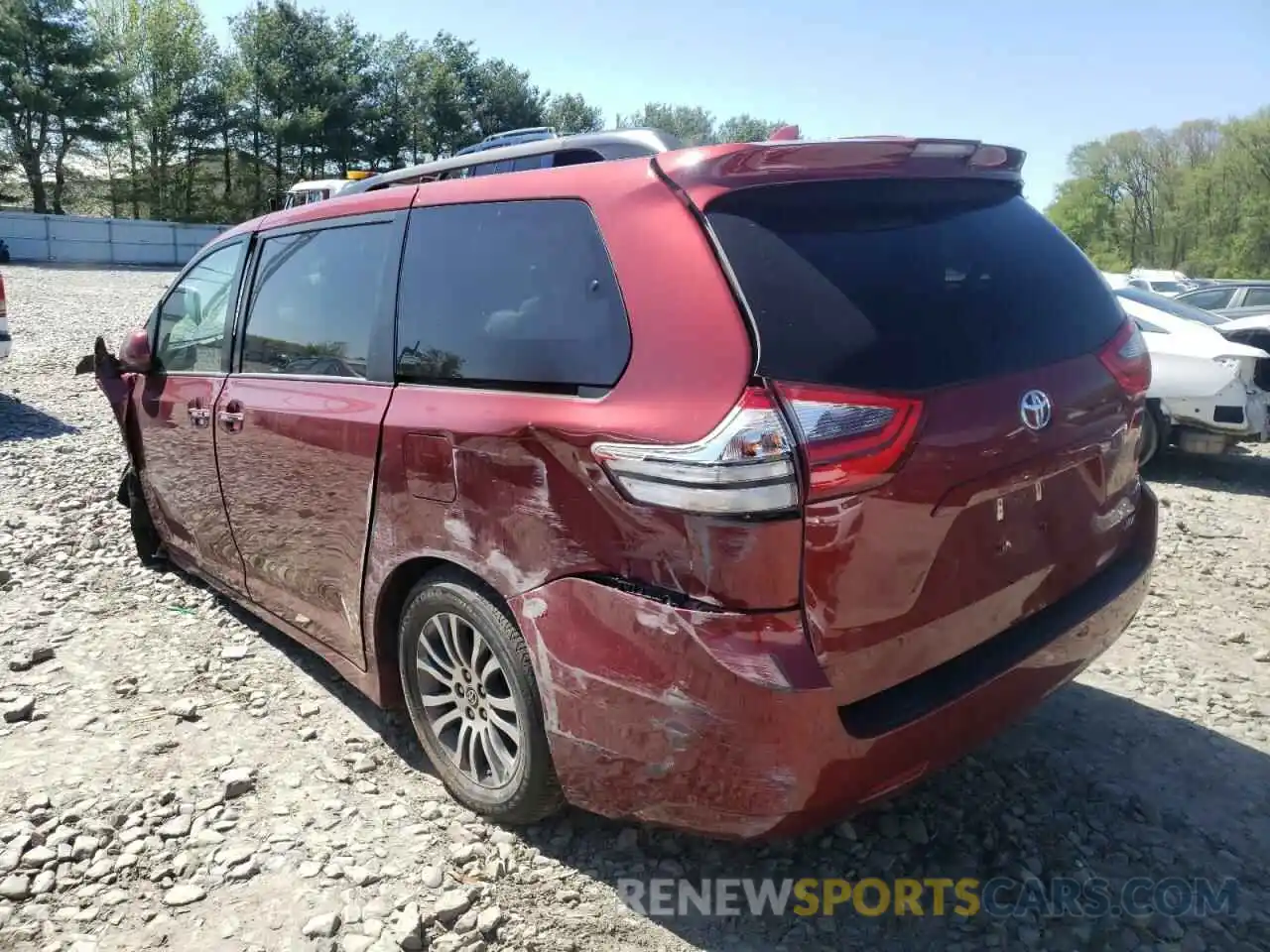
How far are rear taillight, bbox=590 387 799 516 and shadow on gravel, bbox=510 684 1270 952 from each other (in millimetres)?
1180

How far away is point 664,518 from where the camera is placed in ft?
6.51

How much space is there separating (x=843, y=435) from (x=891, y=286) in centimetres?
45

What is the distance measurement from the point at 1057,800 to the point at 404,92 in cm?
5217

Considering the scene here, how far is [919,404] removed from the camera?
2016 millimetres

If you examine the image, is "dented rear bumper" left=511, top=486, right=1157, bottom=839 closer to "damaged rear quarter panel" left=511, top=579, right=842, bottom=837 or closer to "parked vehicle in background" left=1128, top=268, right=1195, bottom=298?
"damaged rear quarter panel" left=511, top=579, right=842, bottom=837

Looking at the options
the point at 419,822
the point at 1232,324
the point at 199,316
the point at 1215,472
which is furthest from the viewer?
the point at 1232,324

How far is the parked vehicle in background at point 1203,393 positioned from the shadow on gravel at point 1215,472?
270 millimetres

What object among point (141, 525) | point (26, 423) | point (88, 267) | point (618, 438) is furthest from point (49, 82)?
point (618, 438)

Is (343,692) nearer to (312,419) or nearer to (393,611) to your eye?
(393,611)

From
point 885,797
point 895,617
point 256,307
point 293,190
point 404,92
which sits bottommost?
point 885,797

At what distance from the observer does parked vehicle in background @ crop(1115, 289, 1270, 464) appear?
7.16m

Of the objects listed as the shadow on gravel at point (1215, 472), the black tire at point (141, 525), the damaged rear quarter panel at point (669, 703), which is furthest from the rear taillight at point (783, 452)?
the shadow on gravel at point (1215, 472)

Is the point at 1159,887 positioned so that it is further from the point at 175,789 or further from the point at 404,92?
the point at 404,92

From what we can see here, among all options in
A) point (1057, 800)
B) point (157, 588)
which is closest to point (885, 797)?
point (1057, 800)
